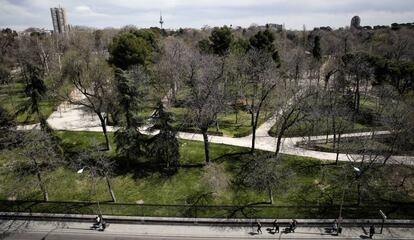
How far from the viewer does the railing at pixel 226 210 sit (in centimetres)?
2469

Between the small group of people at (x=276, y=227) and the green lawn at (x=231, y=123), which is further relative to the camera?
the green lawn at (x=231, y=123)

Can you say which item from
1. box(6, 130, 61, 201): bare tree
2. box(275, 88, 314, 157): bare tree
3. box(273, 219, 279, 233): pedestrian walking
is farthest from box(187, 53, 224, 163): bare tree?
box(6, 130, 61, 201): bare tree

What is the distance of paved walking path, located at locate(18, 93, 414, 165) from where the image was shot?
3375 centimetres

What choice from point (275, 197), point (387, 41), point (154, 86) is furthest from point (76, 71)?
point (387, 41)

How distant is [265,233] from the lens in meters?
22.9

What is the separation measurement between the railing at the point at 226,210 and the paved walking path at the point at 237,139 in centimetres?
524

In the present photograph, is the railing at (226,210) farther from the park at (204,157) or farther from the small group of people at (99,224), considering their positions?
the small group of people at (99,224)

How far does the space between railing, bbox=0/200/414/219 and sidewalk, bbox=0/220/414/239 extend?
1.26 m

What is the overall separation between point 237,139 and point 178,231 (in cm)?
1648

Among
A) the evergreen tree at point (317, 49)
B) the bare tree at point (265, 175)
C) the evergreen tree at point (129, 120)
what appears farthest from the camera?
the evergreen tree at point (317, 49)

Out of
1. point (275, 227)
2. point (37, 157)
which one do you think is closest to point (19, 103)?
point (37, 157)

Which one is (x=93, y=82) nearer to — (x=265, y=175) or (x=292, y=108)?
(x=292, y=108)

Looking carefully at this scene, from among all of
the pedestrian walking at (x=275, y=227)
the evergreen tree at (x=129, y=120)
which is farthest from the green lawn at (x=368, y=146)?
the evergreen tree at (x=129, y=120)

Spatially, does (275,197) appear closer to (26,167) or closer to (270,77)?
(270,77)
